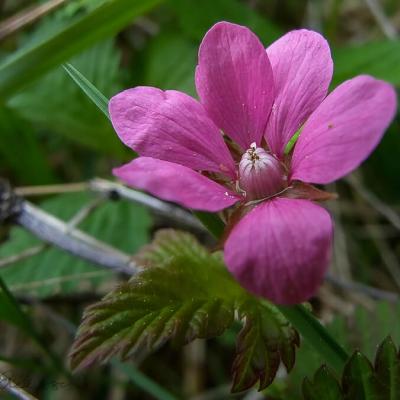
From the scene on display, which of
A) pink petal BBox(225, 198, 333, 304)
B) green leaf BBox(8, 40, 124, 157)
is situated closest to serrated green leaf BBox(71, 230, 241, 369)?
pink petal BBox(225, 198, 333, 304)

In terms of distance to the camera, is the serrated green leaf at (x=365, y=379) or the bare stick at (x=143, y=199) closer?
the serrated green leaf at (x=365, y=379)

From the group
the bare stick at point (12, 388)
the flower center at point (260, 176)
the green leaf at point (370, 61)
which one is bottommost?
the green leaf at point (370, 61)

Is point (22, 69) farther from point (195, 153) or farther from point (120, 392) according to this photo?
point (120, 392)

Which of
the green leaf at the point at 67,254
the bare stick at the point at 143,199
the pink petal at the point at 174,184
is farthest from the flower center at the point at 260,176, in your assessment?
the green leaf at the point at 67,254

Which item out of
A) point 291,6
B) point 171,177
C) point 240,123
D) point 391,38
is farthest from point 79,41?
point 291,6

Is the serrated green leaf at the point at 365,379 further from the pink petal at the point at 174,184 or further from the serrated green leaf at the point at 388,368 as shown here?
the pink petal at the point at 174,184

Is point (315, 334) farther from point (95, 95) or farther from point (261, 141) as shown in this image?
point (95, 95)
